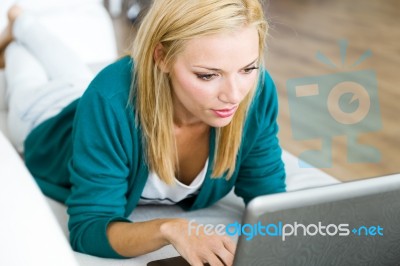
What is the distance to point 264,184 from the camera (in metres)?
1.44

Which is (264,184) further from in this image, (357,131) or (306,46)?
(306,46)

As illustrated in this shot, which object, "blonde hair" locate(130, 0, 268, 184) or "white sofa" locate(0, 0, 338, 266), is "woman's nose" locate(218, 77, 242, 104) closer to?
"blonde hair" locate(130, 0, 268, 184)

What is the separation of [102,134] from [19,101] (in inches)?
25.9

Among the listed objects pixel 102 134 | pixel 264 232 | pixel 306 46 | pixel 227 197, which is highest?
pixel 264 232

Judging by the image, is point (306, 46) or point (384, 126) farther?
point (306, 46)

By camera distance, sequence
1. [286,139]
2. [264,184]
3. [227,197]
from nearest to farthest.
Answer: [264,184] < [227,197] < [286,139]

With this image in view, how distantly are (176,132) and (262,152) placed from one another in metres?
0.21

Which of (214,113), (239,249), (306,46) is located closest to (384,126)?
(306,46)

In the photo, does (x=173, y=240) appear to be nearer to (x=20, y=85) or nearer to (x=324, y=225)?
(x=324, y=225)

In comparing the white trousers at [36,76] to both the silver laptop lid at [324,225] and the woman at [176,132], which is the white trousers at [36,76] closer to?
the woman at [176,132]

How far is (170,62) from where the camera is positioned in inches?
45.9
